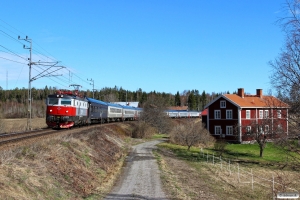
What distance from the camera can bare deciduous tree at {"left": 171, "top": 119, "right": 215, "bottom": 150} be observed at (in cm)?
4297

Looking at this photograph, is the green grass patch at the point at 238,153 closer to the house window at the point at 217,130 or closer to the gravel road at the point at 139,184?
the house window at the point at 217,130

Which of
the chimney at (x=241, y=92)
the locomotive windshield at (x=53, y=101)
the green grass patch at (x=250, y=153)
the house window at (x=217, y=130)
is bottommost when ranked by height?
the green grass patch at (x=250, y=153)

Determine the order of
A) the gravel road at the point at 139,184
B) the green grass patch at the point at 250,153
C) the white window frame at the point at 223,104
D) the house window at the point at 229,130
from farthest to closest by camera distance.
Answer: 1. the white window frame at the point at 223,104
2. the house window at the point at 229,130
3. the green grass patch at the point at 250,153
4. the gravel road at the point at 139,184

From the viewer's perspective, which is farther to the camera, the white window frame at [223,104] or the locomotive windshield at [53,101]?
the white window frame at [223,104]

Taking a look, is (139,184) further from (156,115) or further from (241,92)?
(156,115)

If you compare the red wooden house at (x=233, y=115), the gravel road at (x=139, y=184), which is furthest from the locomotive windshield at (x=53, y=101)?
the red wooden house at (x=233, y=115)

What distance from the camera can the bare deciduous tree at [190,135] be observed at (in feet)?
141

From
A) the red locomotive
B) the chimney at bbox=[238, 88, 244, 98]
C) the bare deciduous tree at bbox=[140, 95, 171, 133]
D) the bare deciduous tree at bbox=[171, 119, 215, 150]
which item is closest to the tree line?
the bare deciduous tree at bbox=[140, 95, 171, 133]

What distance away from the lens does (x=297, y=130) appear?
515 inches

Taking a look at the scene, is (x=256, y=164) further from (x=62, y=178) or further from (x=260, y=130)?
(x=62, y=178)

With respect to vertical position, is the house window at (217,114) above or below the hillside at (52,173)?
above

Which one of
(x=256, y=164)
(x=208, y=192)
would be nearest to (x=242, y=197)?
(x=208, y=192)

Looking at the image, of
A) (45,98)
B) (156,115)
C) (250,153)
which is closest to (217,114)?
(156,115)

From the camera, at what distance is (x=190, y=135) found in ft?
142
